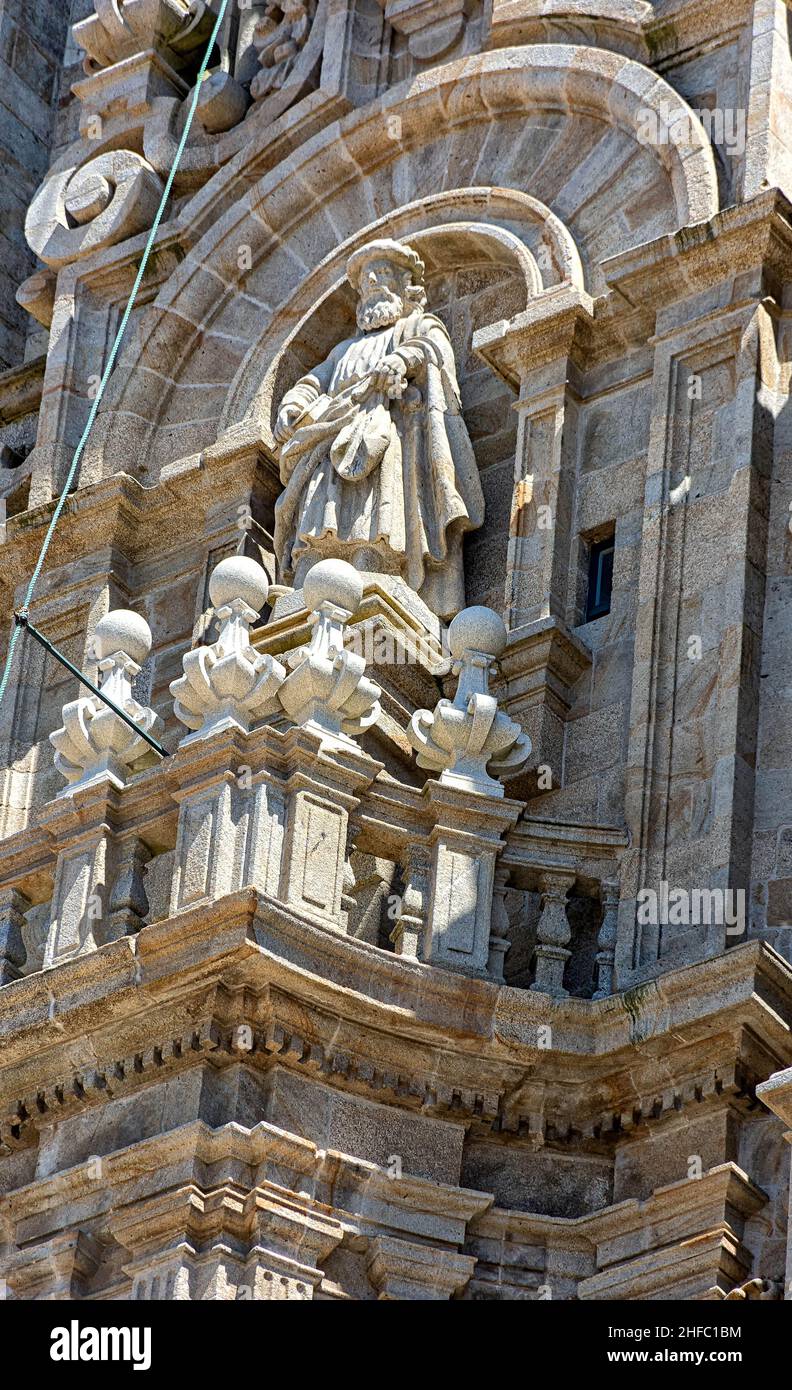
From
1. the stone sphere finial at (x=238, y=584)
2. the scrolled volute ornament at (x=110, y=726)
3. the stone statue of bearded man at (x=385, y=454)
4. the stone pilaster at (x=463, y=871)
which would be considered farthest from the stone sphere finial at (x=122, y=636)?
the stone pilaster at (x=463, y=871)

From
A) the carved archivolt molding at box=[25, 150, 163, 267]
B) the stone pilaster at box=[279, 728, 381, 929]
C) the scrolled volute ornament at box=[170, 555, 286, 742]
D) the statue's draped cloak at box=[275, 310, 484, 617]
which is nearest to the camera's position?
the stone pilaster at box=[279, 728, 381, 929]

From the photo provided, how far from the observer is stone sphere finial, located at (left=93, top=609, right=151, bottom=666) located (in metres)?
16.6

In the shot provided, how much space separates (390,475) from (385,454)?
10 cm

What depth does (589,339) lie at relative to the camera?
59.1ft

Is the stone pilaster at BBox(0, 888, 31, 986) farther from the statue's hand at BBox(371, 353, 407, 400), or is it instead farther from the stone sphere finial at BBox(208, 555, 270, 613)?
the statue's hand at BBox(371, 353, 407, 400)

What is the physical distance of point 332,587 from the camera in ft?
52.4

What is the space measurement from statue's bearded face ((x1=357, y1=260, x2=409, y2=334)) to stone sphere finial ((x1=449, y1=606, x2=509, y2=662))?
2572mm

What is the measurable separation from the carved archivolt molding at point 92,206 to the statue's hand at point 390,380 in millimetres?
2780

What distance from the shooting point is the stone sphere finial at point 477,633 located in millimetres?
16234

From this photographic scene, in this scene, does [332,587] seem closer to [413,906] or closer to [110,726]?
[110,726]

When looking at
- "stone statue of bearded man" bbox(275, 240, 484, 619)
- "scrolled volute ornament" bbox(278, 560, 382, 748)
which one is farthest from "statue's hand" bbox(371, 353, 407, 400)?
"scrolled volute ornament" bbox(278, 560, 382, 748)

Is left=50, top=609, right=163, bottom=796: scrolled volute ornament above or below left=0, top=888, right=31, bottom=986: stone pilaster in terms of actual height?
above

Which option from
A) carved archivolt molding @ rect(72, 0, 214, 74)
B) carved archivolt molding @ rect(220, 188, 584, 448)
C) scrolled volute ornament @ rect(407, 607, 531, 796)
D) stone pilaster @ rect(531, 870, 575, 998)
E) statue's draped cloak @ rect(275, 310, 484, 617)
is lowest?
stone pilaster @ rect(531, 870, 575, 998)

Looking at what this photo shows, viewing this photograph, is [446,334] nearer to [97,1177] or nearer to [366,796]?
[366,796]
